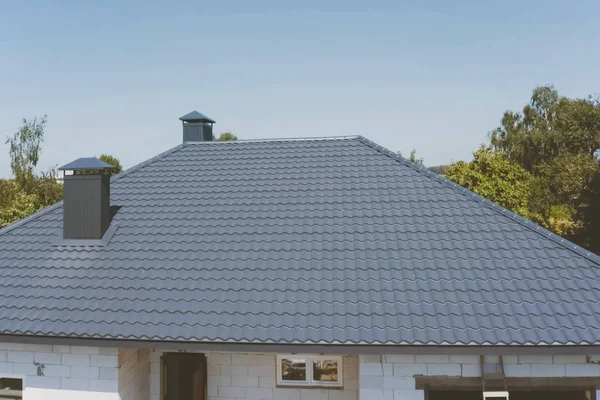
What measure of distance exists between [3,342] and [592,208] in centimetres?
2748

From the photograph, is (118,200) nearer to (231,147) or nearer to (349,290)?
(231,147)

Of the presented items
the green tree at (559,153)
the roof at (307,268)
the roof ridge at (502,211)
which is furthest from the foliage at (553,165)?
the roof at (307,268)

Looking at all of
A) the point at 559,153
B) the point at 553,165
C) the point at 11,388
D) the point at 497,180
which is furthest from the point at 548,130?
the point at 11,388

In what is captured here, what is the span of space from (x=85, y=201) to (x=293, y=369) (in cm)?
497

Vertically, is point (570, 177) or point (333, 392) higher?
point (570, 177)

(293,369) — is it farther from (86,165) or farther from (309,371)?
(86,165)

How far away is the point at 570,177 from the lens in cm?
2948

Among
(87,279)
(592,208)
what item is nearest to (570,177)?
(592,208)

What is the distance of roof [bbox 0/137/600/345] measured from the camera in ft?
20.3

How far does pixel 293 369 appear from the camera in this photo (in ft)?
25.3

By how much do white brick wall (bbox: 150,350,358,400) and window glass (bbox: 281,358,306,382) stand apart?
0.18 meters

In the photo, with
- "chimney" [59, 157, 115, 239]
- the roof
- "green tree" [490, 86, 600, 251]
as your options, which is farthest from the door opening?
"green tree" [490, 86, 600, 251]

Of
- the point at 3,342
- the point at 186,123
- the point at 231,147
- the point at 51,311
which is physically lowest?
the point at 3,342

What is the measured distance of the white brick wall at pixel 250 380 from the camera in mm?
7582
